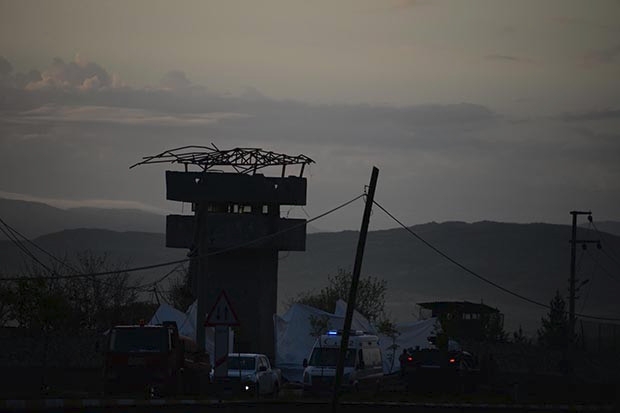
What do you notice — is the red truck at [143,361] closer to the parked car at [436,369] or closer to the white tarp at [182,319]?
the parked car at [436,369]

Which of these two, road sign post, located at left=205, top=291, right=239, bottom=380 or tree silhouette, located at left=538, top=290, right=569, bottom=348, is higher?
tree silhouette, located at left=538, top=290, right=569, bottom=348

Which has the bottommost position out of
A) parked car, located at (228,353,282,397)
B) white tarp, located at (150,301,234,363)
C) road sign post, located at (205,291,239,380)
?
parked car, located at (228,353,282,397)

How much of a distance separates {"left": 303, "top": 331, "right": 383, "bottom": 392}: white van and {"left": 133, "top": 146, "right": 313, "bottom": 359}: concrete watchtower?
900 inches

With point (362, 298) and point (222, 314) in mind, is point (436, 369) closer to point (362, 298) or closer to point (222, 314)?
point (222, 314)

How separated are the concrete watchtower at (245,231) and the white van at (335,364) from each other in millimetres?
22848

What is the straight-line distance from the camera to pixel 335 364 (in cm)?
4731

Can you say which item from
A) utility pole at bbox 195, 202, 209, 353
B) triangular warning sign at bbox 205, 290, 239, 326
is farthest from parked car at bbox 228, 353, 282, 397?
triangular warning sign at bbox 205, 290, 239, 326

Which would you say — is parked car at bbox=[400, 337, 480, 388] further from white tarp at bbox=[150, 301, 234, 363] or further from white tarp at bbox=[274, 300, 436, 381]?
white tarp at bbox=[150, 301, 234, 363]

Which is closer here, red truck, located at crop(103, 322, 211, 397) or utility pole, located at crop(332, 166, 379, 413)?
utility pole, located at crop(332, 166, 379, 413)

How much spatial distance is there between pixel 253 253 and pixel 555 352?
23.2 metres

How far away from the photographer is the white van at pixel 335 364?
46.2 metres

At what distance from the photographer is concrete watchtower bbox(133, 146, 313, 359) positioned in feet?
→ 235

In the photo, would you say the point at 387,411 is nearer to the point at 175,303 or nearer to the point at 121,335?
the point at 121,335

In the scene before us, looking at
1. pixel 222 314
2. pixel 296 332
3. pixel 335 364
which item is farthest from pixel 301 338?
pixel 222 314
